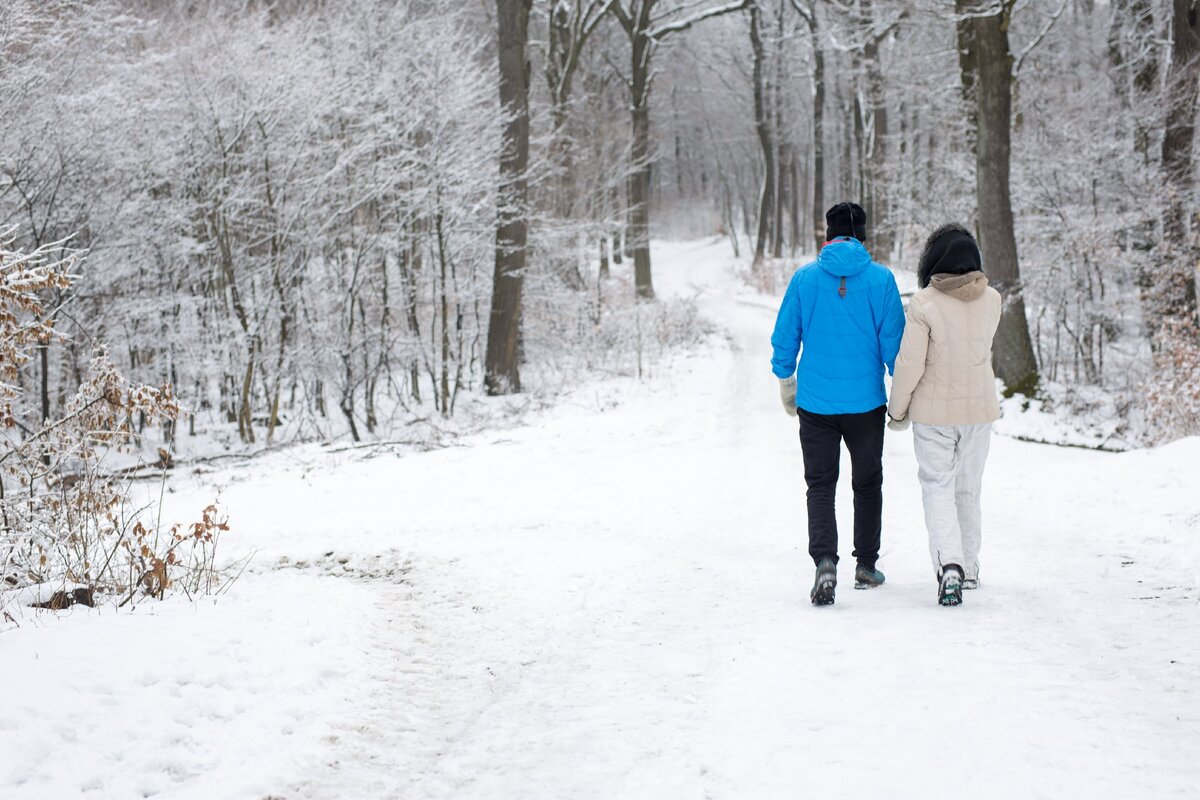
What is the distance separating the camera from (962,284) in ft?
14.2

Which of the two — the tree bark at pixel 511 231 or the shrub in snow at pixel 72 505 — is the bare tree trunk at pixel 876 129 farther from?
the shrub in snow at pixel 72 505

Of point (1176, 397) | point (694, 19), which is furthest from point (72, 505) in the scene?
point (694, 19)

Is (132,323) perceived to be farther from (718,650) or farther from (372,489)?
(718,650)

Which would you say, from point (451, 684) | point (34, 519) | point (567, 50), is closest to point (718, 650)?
point (451, 684)

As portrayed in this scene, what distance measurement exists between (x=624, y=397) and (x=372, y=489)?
5754 mm

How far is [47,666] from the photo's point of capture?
129 inches

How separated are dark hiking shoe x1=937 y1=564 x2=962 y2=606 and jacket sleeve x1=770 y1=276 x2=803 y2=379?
129 cm

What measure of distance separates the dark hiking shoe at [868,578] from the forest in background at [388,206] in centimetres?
574

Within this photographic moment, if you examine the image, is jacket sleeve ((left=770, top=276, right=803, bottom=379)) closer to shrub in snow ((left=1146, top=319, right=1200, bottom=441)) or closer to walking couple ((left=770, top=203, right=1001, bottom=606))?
walking couple ((left=770, top=203, right=1001, bottom=606))

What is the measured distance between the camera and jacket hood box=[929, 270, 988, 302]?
4.33 m

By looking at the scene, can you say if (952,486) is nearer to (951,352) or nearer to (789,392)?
(951,352)

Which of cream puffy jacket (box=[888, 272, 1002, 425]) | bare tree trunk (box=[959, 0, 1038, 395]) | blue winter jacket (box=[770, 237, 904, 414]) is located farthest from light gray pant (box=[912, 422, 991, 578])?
bare tree trunk (box=[959, 0, 1038, 395])

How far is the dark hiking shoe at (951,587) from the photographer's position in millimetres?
4301

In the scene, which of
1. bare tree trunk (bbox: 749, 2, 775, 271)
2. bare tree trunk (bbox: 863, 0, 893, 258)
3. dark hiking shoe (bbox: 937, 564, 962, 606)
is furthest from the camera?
bare tree trunk (bbox: 749, 2, 775, 271)
